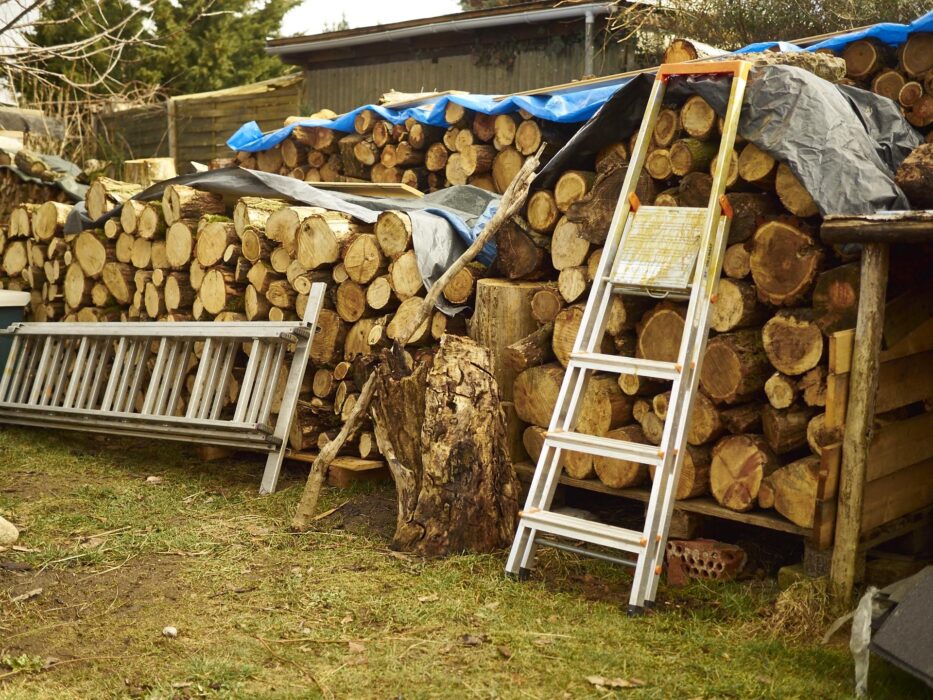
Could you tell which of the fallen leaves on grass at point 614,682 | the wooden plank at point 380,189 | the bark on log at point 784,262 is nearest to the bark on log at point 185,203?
the wooden plank at point 380,189

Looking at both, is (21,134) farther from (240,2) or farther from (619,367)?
(619,367)

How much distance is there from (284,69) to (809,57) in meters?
18.4

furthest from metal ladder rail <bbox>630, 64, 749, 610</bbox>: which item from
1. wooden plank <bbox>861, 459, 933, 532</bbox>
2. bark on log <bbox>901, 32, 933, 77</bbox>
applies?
bark on log <bbox>901, 32, 933, 77</bbox>

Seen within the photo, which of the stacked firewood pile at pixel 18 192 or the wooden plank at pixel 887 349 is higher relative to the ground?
the stacked firewood pile at pixel 18 192

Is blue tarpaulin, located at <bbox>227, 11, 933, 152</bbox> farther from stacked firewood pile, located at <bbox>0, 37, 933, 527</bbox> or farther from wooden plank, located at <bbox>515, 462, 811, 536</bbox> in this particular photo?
wooden plank, located at <bbox>515, 462, 811, 536</bbox>

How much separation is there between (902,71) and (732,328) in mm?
2492

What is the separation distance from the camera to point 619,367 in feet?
15.1

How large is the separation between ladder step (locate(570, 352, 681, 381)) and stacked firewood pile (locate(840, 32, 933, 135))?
8.37ft

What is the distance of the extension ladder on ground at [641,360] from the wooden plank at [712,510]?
15.8 inches

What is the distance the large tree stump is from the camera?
5.02 m

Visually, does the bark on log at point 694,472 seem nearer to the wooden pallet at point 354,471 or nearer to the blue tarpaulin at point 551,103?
the blue tarpaulin at point 551,103

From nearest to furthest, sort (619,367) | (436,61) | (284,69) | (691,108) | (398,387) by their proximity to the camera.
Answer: (619,367), (691,108), (398,387), (436,61), (284,69)

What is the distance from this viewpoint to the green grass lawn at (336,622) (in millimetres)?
3639

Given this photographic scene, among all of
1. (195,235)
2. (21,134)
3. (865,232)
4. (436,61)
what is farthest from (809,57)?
(21,134)
